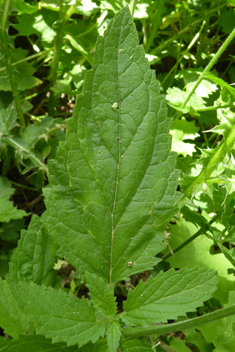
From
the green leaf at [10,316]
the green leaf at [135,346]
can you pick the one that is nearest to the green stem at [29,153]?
the green leaf at [10,316]

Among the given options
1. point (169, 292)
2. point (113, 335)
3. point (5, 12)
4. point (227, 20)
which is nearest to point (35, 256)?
point (113, 335)

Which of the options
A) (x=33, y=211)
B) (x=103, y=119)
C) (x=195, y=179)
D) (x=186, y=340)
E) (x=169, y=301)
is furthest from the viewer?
(x=33, y=211)

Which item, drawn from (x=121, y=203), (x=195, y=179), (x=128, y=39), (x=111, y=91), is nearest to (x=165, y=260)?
(x=195, y=179)

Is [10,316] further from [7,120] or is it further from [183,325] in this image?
[7,120]

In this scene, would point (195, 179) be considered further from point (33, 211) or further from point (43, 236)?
point (33, 211)

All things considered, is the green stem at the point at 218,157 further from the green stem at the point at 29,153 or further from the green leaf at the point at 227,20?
the green leaf at the point at 227,20

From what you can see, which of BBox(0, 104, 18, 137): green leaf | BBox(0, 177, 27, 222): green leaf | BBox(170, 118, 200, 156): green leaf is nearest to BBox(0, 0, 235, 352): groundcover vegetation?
BBox(0, 177, 27, 222): green leaf
